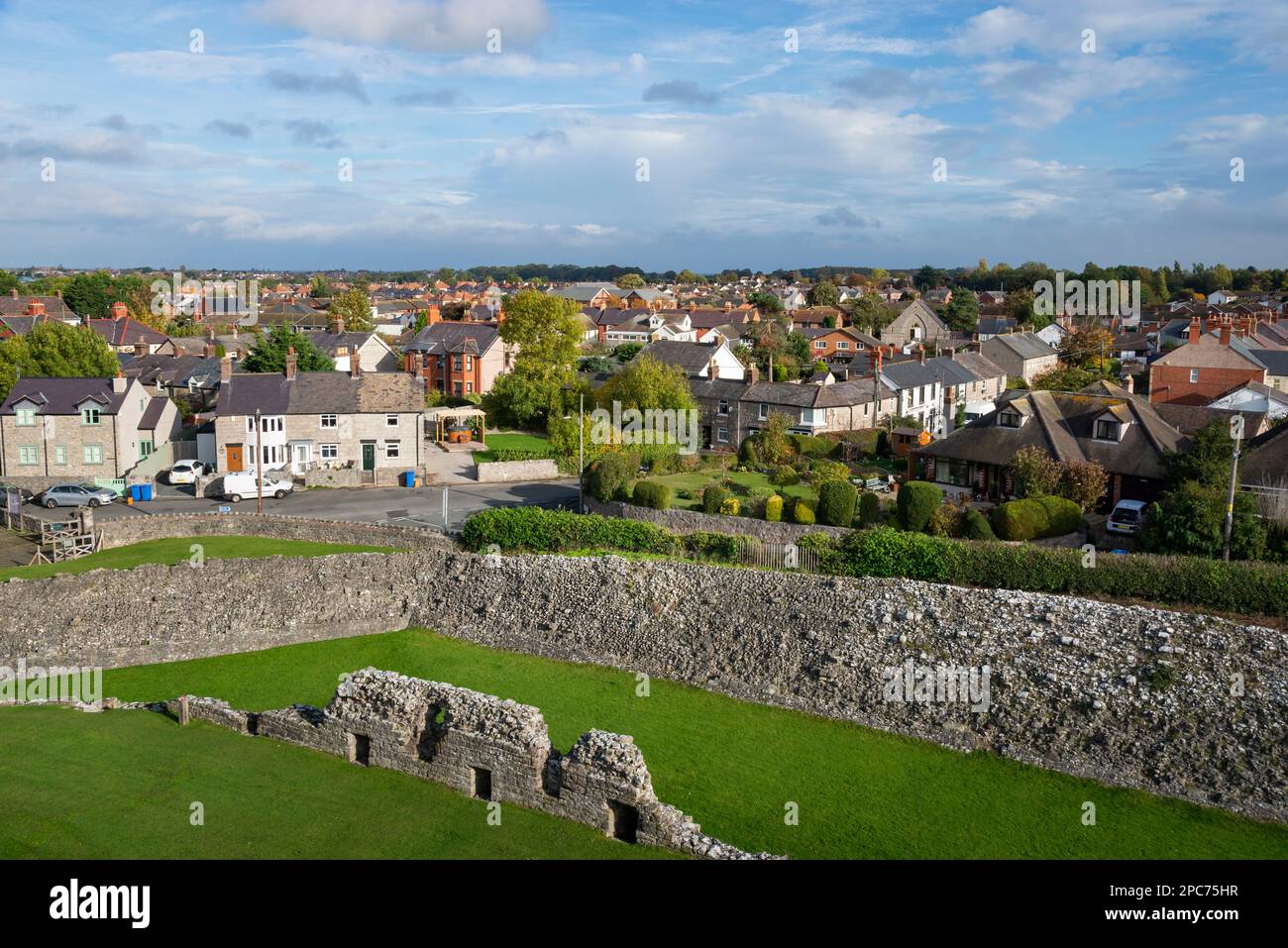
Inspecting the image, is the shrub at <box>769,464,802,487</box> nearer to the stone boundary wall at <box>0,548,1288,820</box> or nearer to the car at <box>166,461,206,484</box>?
the stone boundary wall at <box>0,548,1288,820</box>

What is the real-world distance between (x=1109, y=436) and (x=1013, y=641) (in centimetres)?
1844

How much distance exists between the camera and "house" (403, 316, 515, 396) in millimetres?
70500

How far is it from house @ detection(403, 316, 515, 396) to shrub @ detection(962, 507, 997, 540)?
43928 mm

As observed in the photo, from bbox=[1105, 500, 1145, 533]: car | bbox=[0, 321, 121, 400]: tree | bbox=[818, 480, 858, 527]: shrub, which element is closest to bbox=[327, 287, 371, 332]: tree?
bbox=[0, 321, 121, 400]: tree

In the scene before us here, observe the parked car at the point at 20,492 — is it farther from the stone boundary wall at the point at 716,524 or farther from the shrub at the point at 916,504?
the shrub at the point at 916,504

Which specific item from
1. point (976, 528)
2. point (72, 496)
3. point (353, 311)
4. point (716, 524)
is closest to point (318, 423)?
point (72, 496)

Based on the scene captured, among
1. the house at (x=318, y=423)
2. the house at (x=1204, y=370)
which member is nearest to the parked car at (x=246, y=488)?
the house at (x=318, y=423)

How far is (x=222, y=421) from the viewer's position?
46156 millimetres

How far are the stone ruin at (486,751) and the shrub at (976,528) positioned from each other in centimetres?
1764

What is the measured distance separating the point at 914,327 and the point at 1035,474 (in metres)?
76.7

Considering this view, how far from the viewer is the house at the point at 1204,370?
59.4 meters

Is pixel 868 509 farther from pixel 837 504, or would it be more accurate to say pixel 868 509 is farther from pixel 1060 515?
pixel 1060 515
